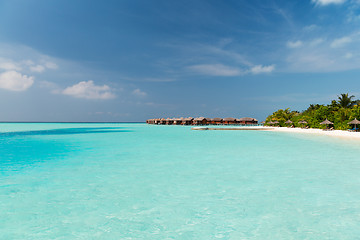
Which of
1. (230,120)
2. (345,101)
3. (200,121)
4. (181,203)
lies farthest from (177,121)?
(181,203)

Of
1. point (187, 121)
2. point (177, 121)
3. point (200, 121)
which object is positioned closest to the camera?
point (200, 121)

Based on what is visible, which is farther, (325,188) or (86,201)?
(325,188)

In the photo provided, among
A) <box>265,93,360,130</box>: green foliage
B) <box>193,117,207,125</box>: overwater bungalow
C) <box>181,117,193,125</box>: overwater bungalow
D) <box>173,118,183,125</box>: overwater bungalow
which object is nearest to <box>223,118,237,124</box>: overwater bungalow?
<box>193,117,207,125</box>: overwater bungalow

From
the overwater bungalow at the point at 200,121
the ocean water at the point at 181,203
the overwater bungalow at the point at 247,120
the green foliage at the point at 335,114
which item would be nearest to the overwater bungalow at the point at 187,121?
the overwater bungalow at the point at 200,121

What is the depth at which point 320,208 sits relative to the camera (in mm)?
4938

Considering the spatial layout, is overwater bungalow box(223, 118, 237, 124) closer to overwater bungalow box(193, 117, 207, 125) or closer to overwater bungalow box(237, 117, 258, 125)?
overwater bungalow box(237, 117, 258, 125)

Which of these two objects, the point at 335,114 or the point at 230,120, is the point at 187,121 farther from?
the point at 335,114

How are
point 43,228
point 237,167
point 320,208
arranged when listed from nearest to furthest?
1. point 43,228
2. point 320,208
3. point 237,167

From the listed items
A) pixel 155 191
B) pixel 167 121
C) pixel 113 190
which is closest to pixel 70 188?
pixel 113 190

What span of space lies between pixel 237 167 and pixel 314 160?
4123 mm

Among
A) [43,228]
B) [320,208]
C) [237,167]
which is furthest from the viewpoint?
[237,167]

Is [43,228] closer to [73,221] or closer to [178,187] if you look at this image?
[73,221]

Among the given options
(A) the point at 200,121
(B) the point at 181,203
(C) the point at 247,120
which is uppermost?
(C) the point at 247,120

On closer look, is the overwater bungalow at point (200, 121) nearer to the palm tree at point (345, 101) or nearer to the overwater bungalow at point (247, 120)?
the overwater bungalow at point (247, 120)
